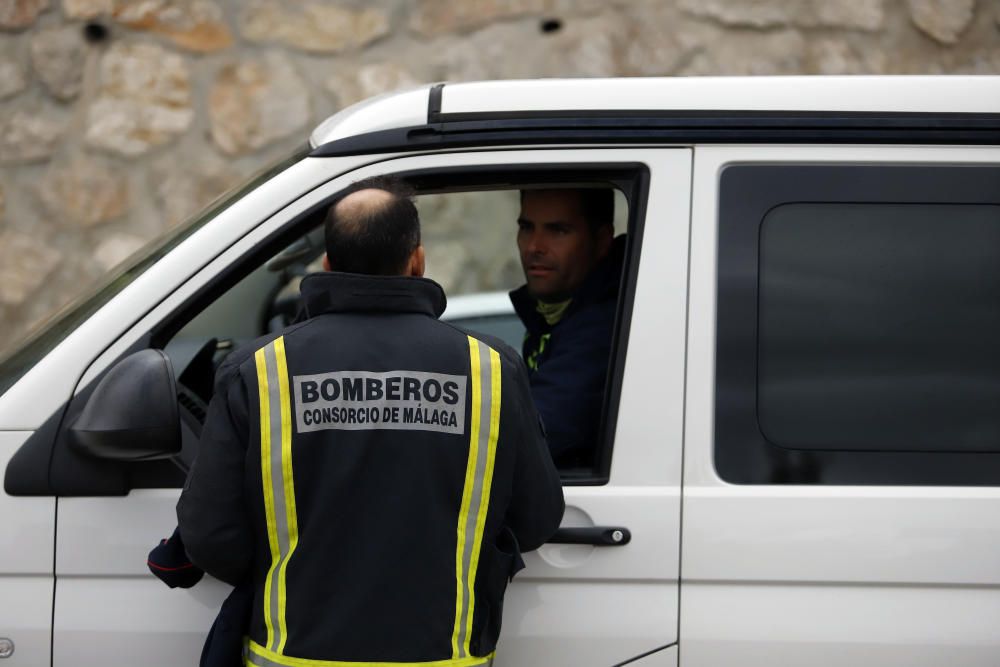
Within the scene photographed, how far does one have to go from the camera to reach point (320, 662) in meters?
1.98

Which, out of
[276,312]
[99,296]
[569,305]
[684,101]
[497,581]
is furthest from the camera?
[276,312]

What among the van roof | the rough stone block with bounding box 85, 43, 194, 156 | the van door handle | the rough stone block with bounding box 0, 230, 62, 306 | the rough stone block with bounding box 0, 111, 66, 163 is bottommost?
the van door handle

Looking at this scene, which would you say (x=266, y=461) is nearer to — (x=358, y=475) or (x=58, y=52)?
(x=358, y=475)

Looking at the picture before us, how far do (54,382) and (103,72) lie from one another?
3823mm

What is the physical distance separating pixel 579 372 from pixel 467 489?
21.5 inches

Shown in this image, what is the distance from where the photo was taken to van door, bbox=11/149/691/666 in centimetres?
224

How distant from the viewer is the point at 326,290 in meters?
2.04

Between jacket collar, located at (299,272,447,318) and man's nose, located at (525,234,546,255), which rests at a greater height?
man's nose, located at (525,234,546,255)

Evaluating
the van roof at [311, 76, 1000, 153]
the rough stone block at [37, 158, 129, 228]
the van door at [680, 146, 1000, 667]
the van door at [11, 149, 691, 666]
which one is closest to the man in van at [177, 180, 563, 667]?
the van door at [11, 149, 691, 666]

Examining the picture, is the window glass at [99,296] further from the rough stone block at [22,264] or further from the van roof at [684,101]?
the rough stone block at [22,264]

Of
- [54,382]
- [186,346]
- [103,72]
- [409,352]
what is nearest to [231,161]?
[103,72]

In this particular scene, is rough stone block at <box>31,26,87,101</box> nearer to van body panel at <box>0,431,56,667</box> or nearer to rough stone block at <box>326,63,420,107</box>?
rough stone block at <box>326,63,420,107</box>

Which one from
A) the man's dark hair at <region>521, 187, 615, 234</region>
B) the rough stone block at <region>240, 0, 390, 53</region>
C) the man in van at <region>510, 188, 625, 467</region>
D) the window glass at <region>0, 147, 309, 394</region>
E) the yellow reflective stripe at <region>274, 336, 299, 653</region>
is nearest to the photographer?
the yellow reflective stripe at <region>274, 336, 299, 653</region>

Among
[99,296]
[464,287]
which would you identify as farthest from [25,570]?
[464,287]
